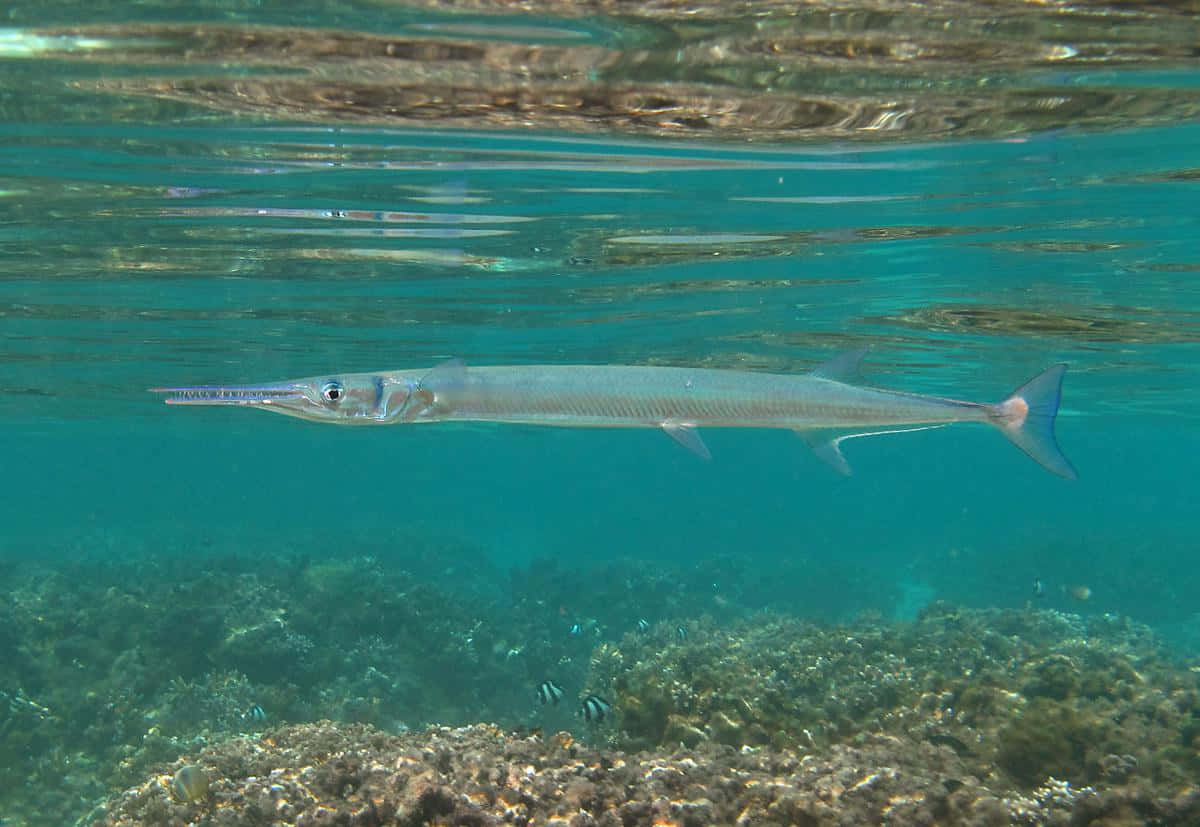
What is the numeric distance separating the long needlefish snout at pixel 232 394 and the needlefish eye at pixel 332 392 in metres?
0.19

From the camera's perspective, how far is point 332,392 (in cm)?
580

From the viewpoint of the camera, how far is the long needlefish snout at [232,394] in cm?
447

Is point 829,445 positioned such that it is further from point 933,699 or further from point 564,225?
point 564,225

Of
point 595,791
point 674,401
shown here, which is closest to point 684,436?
point 674,401

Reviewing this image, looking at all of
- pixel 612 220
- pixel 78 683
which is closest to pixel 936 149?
pixel 612 220

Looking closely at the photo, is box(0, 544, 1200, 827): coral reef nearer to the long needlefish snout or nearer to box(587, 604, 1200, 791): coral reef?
box(587, 604, 1200, 791): coral reef

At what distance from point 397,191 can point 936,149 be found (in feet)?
25.8

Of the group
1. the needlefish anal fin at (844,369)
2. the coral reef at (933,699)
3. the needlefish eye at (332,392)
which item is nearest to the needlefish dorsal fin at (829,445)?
the needlefish anal fin at (844,369)

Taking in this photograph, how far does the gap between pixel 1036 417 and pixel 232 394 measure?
5.93 meters

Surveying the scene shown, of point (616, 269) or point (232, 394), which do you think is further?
point (616, 269)

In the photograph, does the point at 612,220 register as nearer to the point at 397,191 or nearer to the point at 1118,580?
the point at 397,191

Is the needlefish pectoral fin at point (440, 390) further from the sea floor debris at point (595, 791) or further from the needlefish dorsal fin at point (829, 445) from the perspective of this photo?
the needlefish dorsal fin at point (829, 445)

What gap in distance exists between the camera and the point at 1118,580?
32.7 meters

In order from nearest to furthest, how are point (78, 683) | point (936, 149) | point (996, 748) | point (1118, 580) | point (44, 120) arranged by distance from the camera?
point (996, 748)
point (44, 120)
point (936, 149)
point (78, 683)
point (1118, 580)
